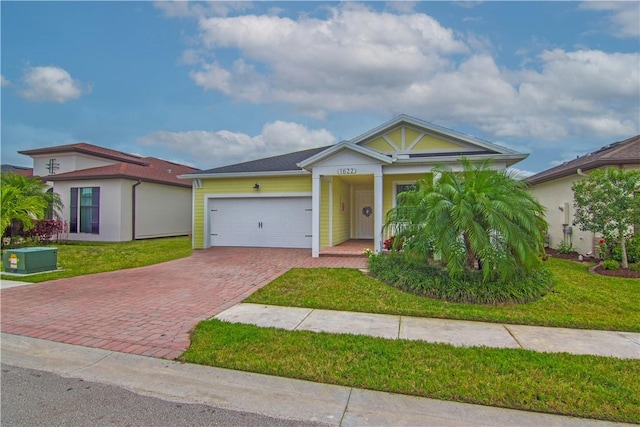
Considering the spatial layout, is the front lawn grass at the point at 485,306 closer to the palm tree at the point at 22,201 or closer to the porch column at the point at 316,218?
the porch column at the point at 316,218

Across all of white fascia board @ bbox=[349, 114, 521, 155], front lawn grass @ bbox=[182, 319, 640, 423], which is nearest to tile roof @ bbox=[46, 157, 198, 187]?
white fascia board @ bbox=[349, 114, 521, 155]

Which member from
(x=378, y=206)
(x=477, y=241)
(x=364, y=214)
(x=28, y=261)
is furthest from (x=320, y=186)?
(x=28, y=261)

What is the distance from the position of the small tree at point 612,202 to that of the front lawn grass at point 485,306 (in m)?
1.58

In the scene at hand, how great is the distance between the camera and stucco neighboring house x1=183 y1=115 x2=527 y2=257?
37.2 ft

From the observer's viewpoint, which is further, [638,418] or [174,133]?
[174,133]

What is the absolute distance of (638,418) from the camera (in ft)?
8.70

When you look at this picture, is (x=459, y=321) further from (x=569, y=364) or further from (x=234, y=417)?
(x=234, y=417)

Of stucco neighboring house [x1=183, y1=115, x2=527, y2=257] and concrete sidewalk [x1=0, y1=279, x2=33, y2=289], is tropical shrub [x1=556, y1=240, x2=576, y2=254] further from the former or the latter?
concrete sidewalk [x1=0, y1=279, x2=33, y2=289]

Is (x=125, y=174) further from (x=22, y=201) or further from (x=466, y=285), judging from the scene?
(x=466, y=285)

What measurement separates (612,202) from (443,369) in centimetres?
830

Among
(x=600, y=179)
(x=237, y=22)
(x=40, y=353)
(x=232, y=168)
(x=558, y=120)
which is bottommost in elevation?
(x=40, y=353)

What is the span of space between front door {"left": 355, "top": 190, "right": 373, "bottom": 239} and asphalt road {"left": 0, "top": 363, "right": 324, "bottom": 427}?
42.8 feet

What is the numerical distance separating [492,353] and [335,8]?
1085cm

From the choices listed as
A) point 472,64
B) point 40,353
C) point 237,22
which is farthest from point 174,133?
point 40,353
